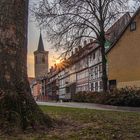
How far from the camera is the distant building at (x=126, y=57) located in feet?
140

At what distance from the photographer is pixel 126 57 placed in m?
44.6

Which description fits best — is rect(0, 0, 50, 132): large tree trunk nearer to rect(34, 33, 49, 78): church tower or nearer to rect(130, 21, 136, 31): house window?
rect(130, 21, 136, 31): house window

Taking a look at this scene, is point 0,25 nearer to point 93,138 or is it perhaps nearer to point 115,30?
point 93,138

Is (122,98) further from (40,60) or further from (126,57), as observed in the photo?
(40,60)

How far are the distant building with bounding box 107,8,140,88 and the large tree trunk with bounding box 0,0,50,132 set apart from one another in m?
33.0

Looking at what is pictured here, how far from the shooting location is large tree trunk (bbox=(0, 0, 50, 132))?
8.12 meters

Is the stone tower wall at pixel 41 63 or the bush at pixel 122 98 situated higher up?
the stone tower wall at pixel 41 63

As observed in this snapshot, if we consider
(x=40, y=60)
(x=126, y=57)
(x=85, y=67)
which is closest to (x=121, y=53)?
(x=126, y=57)

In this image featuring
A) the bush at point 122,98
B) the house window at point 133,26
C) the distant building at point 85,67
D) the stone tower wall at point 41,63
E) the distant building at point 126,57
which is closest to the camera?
the bush at point 122,98

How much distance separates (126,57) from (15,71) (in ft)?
121

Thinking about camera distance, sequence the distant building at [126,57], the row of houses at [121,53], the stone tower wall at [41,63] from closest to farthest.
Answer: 1. the row of houses at [121,53]
2. the distant building at [126,57]
3. the stone tower wall at [41,63]

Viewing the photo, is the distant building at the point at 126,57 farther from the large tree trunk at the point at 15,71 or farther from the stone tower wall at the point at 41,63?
the stone tower wall at the point at 41,63

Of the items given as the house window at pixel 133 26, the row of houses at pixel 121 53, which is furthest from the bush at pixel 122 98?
the house window at pixel 133 26

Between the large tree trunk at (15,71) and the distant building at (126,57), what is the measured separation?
33046mm
